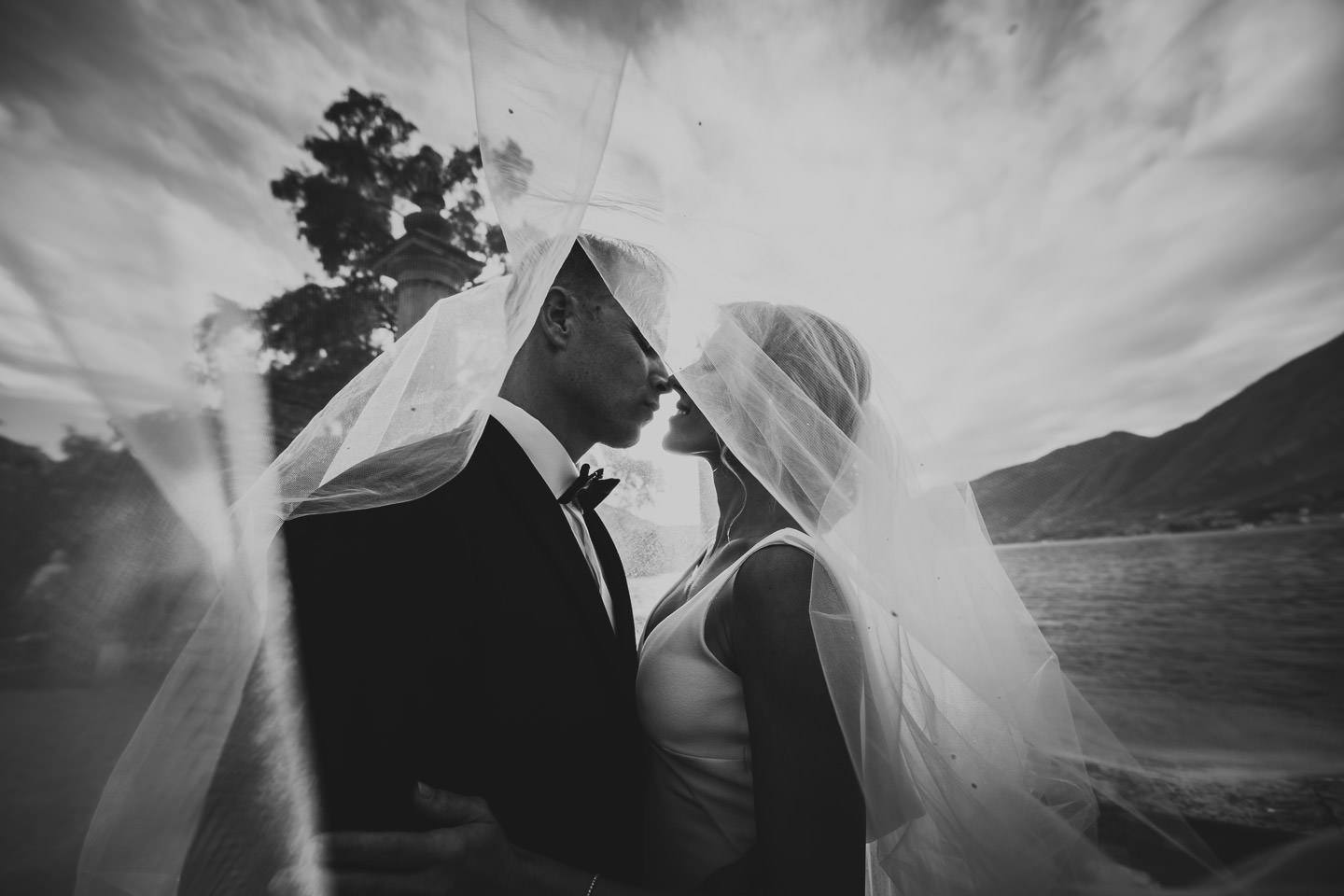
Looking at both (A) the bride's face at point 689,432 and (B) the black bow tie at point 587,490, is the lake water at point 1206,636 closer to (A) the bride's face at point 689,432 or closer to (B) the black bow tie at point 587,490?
(A) the bride's face at point 689,432

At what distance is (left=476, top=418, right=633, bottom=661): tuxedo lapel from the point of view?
129 centimetres

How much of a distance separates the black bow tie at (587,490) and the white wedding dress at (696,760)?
53 cm

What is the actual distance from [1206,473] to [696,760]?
4477 millimetres

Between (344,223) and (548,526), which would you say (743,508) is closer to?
(548,526)

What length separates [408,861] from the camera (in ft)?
2.97

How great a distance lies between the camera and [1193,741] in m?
2.96

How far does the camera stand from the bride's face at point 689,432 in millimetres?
2025

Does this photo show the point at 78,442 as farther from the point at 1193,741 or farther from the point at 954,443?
the point at 1193,741

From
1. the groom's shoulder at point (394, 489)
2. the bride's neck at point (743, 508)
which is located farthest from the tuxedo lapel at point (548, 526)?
the bride's neck at point (743, 508)

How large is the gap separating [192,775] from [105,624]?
536 millimetres

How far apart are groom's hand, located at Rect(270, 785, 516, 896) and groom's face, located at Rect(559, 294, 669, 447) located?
3.79ft

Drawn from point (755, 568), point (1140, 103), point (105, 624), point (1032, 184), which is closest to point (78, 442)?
point (105, 624)

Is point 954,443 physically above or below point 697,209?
below

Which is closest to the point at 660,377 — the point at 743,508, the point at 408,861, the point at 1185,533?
the point at 743,508
